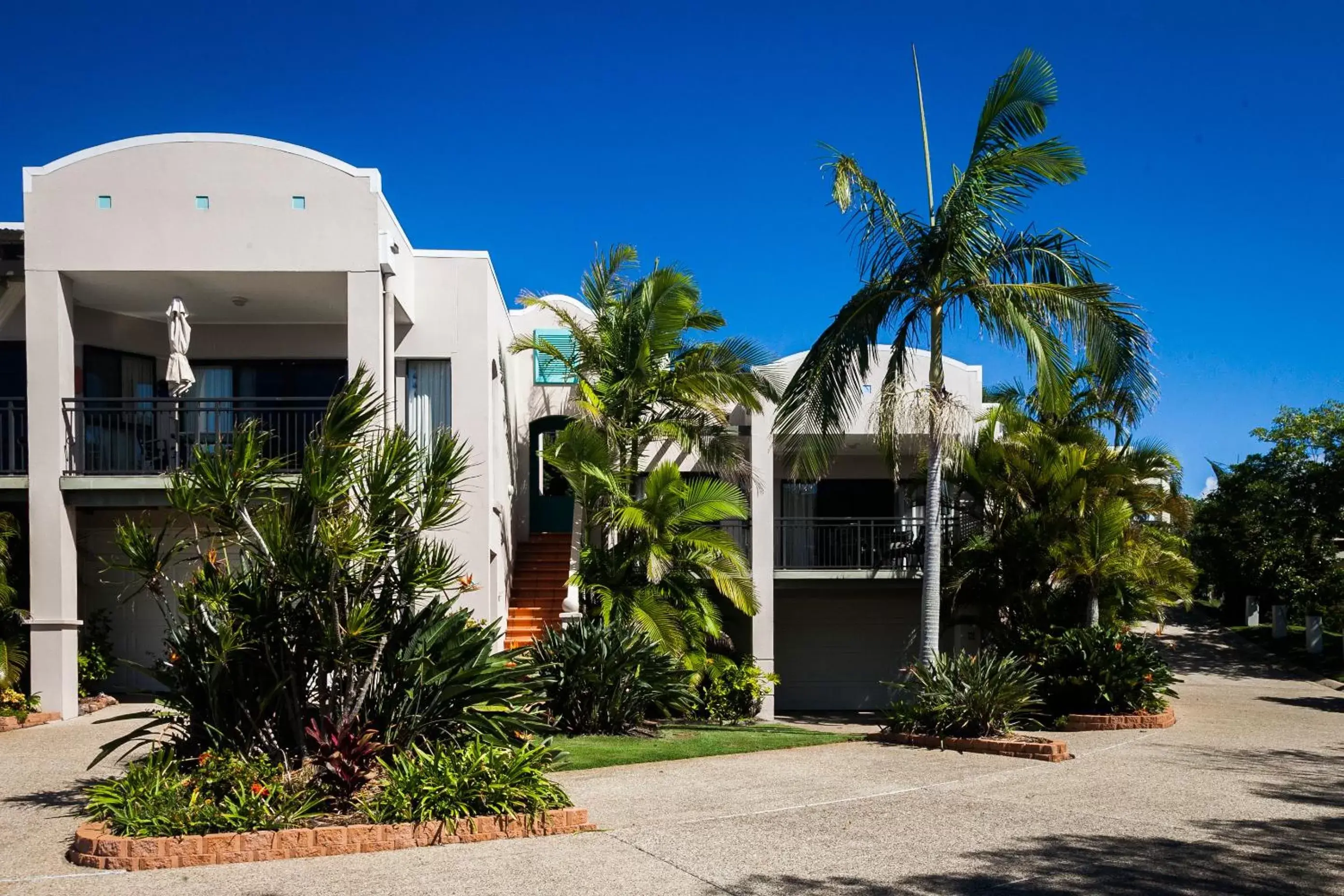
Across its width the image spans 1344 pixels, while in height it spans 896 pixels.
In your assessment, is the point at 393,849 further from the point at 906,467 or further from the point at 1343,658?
the point at 1343,658

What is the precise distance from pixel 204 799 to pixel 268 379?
11.1 metres

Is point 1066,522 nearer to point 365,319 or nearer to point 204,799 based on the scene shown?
point 365,319

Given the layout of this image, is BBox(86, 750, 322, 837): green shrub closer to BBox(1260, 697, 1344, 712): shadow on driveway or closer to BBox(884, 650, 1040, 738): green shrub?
BBox(884, 650, 1040, 738): green shrub

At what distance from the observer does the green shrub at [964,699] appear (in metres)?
13.5

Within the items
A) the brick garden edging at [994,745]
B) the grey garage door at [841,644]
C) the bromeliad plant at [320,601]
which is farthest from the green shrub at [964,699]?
the grey garage door at [841,644]

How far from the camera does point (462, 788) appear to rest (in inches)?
344

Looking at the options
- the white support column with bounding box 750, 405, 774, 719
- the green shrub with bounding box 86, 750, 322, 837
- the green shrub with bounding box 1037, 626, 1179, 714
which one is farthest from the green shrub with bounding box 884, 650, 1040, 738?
the green shrub with bounding box 86, 750, 322, 837

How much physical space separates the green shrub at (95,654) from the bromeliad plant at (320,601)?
23.5 feet

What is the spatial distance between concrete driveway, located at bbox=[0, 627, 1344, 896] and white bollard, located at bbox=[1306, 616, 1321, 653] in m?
15.5

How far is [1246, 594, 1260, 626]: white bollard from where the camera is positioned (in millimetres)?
34812

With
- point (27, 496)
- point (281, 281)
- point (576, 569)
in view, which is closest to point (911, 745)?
point (576, 569)

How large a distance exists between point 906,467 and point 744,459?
3856mm

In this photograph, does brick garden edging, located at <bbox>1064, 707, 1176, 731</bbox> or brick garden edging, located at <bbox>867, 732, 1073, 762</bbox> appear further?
brick garden edging, located at <bbox>1064, 707, 1176, 731</bbox>

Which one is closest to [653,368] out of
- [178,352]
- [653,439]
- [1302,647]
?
[653,439]
